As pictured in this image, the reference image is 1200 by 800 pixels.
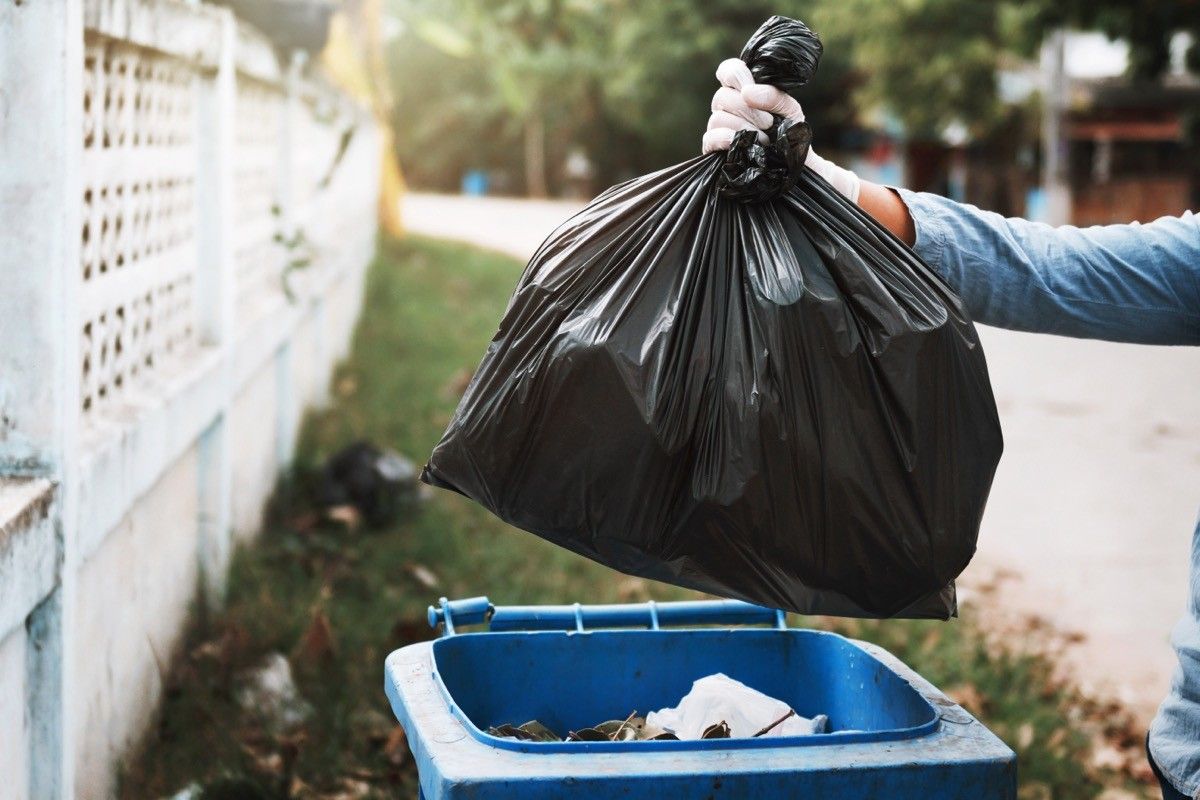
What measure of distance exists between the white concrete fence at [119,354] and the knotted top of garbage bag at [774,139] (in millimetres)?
1086

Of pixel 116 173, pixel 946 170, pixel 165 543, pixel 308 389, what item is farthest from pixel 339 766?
pixel 946 170

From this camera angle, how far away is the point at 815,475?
1720mm

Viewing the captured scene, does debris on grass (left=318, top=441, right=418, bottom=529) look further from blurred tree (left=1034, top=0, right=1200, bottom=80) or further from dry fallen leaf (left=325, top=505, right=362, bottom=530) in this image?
blurred tree (left=1034, top=0, right=1200, bottom=80)

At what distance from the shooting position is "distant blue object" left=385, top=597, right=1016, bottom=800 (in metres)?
1.56

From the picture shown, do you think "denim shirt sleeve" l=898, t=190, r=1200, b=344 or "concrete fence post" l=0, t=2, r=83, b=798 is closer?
"denim shirt sleeve" l=898, t=190, r=1200, b=344

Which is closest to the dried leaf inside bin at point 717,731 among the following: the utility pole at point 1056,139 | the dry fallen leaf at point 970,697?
the dry fallen leaf at point 970,697

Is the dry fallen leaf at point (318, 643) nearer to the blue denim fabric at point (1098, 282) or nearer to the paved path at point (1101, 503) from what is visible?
the blue denim fabric at point (1098, 282)

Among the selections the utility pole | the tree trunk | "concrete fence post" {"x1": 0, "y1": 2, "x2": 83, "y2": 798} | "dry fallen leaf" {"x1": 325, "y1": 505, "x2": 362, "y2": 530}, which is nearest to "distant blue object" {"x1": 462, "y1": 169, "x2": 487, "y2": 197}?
the tree trunk

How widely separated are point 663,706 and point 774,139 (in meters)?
0.92

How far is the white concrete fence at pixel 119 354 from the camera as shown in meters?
2.16

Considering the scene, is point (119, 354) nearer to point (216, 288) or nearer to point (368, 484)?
point (216, 288)

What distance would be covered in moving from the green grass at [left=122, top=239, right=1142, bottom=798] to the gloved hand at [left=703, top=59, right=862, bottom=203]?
1681 mm

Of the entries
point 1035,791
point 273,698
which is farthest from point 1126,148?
point 273,698

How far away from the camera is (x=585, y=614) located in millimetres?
2252
